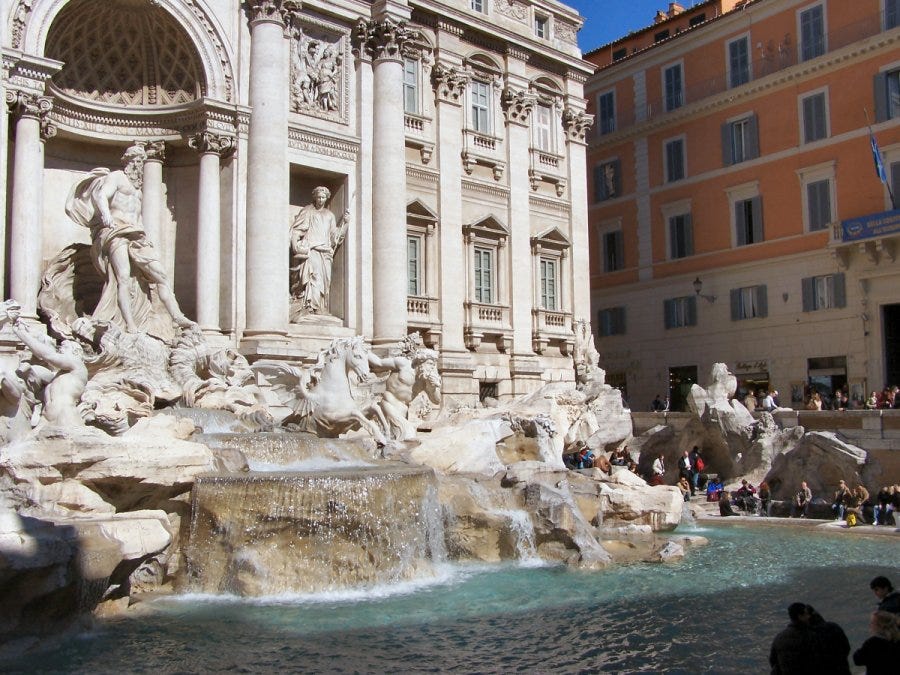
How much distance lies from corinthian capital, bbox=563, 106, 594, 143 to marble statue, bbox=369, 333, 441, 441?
11466 millimetres

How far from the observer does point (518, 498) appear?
1334 cm

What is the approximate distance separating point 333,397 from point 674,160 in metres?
17.9

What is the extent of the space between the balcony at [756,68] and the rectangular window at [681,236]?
130 inches

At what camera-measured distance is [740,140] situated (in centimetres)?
2750

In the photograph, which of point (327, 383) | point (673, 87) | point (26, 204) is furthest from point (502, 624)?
point (673, 87)

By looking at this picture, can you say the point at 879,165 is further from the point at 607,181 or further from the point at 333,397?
the point at 333,397

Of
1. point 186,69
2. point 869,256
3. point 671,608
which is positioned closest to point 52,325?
point 186,69

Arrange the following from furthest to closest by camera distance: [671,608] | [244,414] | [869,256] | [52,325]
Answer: [869,256] → [52,325] → [244,414] → [671,608]

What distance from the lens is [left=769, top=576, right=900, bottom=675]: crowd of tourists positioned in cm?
492

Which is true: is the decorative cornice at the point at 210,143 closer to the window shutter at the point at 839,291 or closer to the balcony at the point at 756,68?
the window shutter at the point at 839,291

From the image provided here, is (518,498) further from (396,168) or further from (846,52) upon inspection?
(846,52)

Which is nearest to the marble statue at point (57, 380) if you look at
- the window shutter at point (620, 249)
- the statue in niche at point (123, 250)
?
the statue in niche at point (123, 250)

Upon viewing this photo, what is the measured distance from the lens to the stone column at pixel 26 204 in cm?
1542

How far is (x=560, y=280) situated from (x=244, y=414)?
40.3 feet
